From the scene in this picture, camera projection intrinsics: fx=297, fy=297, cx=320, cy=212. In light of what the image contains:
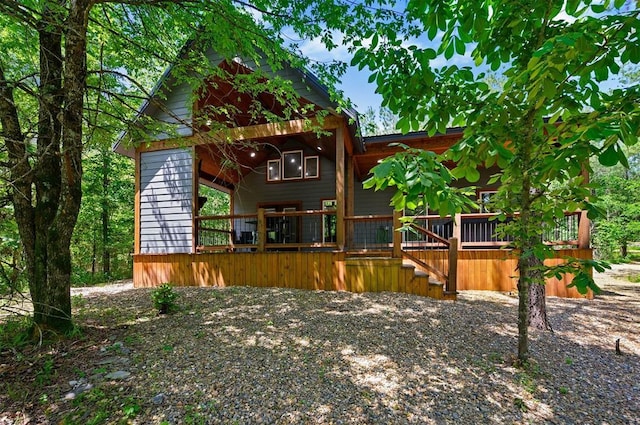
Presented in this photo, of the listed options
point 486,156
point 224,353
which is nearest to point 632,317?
point 486,156

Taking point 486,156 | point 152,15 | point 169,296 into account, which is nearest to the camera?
point 486,156

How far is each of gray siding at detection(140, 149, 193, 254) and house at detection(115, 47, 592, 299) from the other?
3 cm

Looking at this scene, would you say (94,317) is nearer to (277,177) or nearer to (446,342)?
(446,342)

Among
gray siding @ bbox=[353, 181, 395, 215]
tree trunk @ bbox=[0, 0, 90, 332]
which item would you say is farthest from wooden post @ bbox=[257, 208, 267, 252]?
gray siding @ bbox=[353, 181, 395, 215]

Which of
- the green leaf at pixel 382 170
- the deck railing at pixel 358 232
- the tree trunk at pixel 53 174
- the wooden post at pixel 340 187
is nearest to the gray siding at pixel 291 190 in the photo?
the deck railing at pixel 358 232

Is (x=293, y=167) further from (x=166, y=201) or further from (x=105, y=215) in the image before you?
(x=105, y=215)

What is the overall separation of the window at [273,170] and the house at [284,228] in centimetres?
89

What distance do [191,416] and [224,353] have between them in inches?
38.6

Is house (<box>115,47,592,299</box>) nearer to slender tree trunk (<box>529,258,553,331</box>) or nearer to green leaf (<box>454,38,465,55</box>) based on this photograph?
slender tree trunk (<box>529,258,553,331</box>)

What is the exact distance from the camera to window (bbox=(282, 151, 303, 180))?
10.5 meters

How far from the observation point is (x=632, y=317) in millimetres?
5043

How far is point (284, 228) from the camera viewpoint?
806cm

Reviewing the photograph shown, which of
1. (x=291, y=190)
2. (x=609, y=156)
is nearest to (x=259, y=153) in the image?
(x=291, y=190)

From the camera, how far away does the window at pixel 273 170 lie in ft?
35.2
